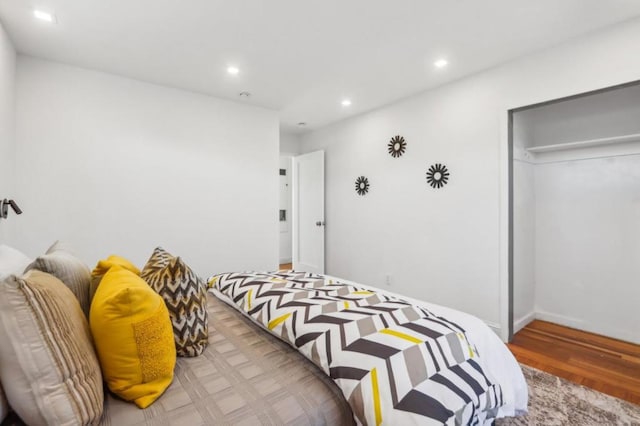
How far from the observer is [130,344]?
3.21 feet

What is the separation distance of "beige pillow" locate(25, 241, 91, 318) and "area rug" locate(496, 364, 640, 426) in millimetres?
2208

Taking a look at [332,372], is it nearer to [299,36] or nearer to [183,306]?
A: [183,306]

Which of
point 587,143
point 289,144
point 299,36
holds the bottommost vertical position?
point 587,143

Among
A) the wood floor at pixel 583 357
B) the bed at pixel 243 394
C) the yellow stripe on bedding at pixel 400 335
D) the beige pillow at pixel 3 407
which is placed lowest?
the wood floor at pixel 583 357

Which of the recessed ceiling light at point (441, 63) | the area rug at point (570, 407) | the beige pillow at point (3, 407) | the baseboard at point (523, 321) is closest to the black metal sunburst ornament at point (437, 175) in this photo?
Result: the recessed ceiling light at point (441, 63)

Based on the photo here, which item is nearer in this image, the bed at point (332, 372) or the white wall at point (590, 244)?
the bed at point (332, 372)

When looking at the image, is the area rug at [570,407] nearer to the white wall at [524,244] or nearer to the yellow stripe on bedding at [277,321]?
the white wall at [524,244]

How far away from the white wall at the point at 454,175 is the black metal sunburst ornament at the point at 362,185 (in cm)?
9

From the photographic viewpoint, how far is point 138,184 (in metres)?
3.17

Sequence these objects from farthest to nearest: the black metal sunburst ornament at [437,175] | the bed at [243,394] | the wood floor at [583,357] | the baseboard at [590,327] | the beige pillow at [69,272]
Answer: the black metal sunburst ornament at [437,175]
the baseboard at [590,327]
the wood floor at [583,357]
the beige pillow at [69,272]
the bed at [243,394]

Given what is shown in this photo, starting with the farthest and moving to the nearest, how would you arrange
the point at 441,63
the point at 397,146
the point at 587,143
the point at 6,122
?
the point at 397,146 → the point at 587,143 → the point at 441,63 → the point at 6,122

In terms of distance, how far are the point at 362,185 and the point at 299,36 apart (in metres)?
2.28

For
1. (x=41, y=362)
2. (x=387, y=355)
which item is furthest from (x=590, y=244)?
(x=41, y=362)

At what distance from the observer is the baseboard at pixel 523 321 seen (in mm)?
3068
